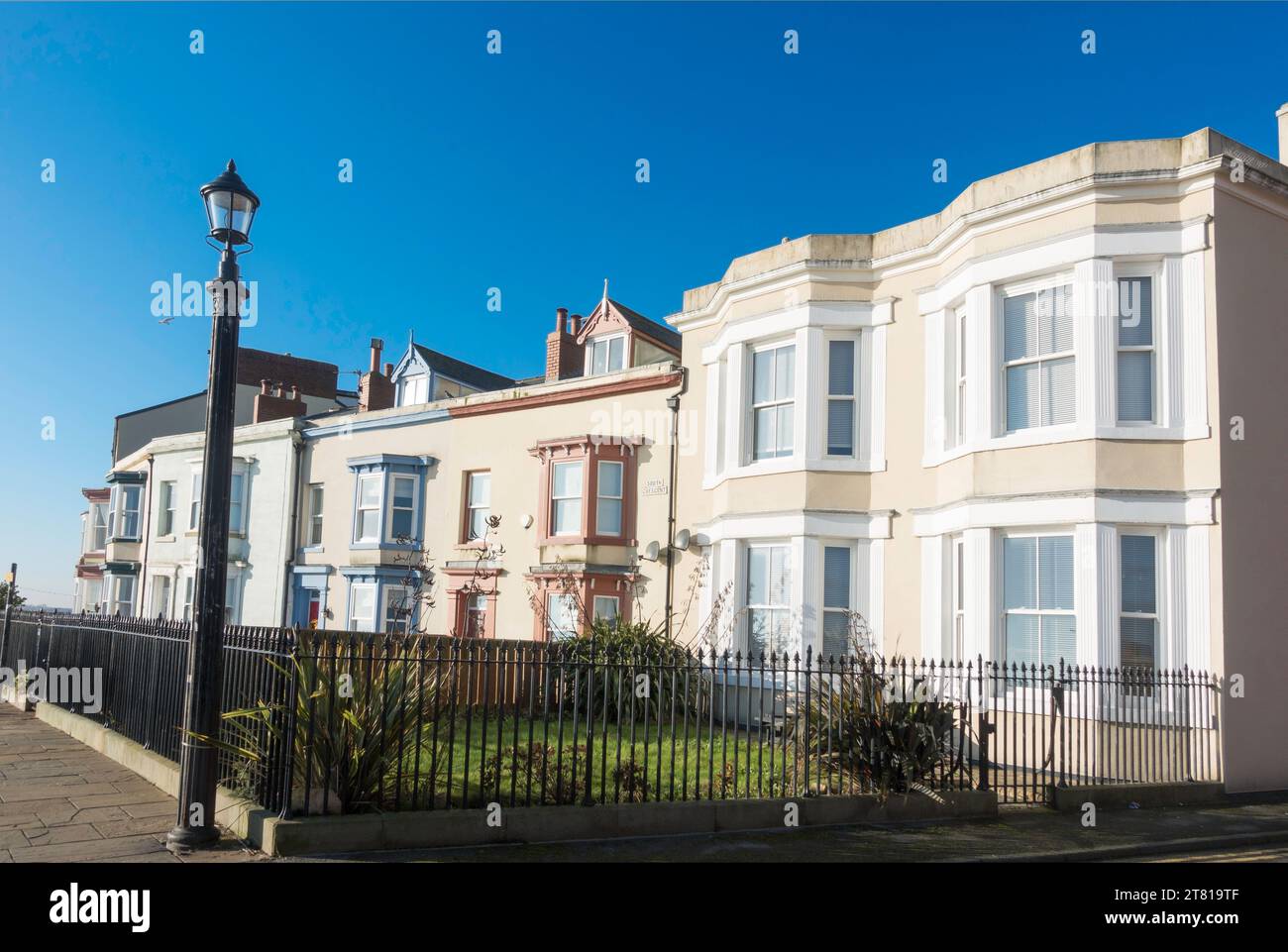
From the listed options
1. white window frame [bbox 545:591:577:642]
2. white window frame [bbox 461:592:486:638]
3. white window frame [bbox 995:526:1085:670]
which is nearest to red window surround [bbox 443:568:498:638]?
white window frame [bbox 461:592:486:638]

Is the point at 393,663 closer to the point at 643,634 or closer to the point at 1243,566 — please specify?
the point at 643,634

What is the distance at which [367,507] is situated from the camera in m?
24.7

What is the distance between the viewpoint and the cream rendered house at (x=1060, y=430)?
11.9 m

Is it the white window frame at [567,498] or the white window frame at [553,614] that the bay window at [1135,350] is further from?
the white window frame at [553,614]

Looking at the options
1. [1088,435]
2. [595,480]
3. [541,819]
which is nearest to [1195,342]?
[1088,435]

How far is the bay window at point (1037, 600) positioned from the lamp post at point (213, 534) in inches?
353

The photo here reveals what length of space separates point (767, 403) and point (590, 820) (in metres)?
9.10

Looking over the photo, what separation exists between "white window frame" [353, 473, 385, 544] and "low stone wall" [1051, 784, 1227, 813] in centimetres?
1731

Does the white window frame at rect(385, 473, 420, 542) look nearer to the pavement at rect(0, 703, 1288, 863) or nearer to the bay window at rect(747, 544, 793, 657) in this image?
the bay window at rect(747, 544, 793, 657)

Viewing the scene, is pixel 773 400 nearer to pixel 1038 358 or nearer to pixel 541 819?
pixel 1038 358

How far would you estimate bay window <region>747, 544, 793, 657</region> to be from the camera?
15.4m

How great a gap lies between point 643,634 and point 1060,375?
7.21 m

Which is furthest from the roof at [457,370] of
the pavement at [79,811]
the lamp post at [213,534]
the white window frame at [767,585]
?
the lamp post at [213,534]

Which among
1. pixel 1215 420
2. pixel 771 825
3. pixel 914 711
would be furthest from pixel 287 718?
pixel 1215 420
